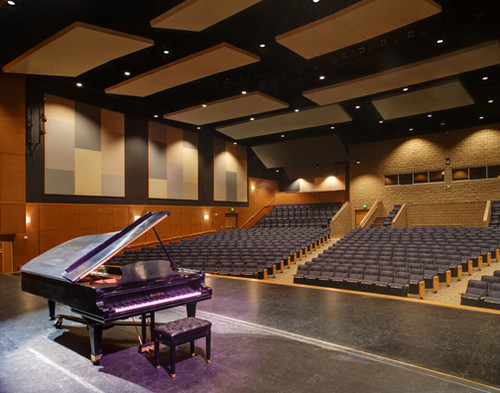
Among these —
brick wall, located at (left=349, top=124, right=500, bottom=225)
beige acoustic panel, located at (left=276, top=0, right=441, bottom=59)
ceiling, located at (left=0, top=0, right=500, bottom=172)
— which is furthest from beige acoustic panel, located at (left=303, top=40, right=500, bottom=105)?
brick wall, located at (left=349, top=124, right=500, bottom=225)

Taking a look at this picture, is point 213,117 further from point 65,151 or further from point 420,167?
point 420,167

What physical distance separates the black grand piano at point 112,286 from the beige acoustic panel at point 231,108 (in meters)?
6.98

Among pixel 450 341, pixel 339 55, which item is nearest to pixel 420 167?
pixel 339 55

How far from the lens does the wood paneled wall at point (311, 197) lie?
16628mm

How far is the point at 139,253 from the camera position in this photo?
33.0ft

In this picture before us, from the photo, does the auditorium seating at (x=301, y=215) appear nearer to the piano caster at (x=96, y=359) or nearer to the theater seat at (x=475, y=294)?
the theater seat at (x=475, y=294)

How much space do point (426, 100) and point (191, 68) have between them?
7202mm

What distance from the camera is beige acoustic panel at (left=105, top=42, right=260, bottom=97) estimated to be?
680cm

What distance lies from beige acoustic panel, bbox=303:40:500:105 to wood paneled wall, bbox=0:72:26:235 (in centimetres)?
776

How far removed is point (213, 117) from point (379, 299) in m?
8.54

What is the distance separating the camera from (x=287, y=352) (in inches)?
118

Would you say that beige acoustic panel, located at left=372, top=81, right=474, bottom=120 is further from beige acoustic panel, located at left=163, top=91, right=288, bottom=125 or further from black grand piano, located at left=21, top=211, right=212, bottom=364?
black grand piano, located at left=21, top=211, right=212, bottom=364

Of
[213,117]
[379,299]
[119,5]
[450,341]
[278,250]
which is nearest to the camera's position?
[450,341]

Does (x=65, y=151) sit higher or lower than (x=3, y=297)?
higher
